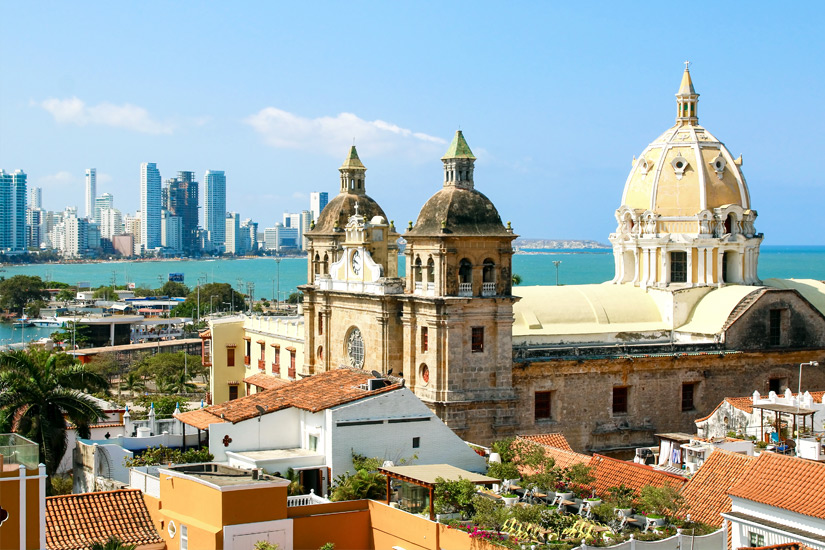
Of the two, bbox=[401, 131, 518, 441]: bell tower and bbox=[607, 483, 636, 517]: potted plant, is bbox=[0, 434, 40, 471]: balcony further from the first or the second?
bbox=[401, 131, 518, 441]: bell tower

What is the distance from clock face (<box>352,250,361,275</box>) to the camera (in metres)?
49.2

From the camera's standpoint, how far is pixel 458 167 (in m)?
45.4

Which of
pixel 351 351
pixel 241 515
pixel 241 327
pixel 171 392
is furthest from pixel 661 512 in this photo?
pixel 171 392

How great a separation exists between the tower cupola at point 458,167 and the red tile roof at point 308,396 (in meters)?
8.86

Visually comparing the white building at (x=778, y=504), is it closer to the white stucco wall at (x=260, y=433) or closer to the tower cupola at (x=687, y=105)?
the white stucco wall at (x=260, y=433)

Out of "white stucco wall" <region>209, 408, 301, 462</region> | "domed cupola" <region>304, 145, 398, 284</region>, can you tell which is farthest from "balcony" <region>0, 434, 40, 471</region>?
"domed cupola" <region>304, 145, 398, 284</region>

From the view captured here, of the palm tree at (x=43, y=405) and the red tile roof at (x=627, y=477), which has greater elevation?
the palm tree at (x=43, y=405)

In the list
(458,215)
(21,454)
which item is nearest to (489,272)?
(458,215)

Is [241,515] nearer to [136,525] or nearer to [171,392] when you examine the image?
[136,525]

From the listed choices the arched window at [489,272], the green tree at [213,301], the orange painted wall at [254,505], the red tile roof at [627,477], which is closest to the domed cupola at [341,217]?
the arched window at [489,272]

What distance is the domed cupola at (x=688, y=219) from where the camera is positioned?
54.4m

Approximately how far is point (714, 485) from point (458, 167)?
18.1 meters

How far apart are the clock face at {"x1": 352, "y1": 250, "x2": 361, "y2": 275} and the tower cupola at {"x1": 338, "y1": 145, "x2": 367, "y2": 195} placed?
576 centimetres

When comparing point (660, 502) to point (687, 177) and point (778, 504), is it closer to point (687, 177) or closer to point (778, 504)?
point (778, 504)
